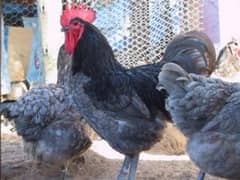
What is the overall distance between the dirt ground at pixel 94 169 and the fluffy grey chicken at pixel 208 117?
0.94m

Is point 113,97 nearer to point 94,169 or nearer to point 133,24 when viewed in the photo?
point 94,169

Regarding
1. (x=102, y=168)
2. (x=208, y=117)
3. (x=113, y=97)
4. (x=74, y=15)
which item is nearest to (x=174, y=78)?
(x=208, y=117)

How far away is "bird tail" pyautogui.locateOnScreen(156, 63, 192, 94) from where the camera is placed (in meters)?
2.67

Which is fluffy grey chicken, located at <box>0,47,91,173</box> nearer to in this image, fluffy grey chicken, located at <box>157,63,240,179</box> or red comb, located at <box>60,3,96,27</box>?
red comb, located at <box>60,3,96,27</box>

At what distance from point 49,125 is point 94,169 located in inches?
26.2

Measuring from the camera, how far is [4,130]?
5.50m

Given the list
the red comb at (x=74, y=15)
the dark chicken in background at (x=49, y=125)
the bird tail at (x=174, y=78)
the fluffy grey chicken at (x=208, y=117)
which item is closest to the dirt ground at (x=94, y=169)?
the dark chicken in background at (x=49, y=125)

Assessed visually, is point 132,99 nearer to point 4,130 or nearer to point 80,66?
point 80,66

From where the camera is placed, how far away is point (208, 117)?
2.61 m

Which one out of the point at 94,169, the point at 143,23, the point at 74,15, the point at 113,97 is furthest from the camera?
the point at 143,23

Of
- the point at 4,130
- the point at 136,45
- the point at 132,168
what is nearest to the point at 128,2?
the point at 136,45

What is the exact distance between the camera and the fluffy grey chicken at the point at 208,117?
2490 mm

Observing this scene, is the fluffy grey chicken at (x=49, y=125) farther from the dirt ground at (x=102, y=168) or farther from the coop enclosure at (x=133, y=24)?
the coop enclosure at (x=133, y=24)

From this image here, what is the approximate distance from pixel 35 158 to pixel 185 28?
6.54ft
